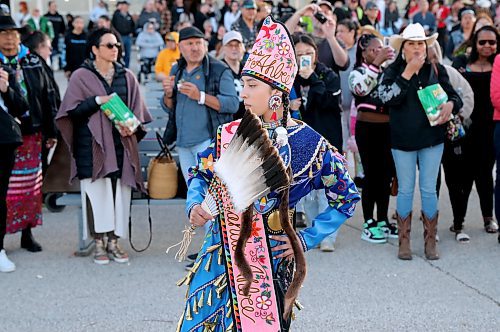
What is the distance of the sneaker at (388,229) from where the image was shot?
7.38m

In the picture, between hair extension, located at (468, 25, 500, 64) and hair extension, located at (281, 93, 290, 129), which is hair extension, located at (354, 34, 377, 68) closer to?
hair extension, located at (468, 25, 500, 64)

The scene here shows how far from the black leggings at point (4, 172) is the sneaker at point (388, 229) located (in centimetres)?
330

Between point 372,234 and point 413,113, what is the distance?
1350mm

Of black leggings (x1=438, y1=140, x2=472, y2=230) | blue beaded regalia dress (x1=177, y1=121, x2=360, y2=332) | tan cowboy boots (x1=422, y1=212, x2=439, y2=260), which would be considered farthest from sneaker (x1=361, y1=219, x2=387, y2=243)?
blue beaded regalia dress (x1=177, y1=121, x2=360, y2=332)

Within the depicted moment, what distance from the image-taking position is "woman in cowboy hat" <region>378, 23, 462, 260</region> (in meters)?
6.40

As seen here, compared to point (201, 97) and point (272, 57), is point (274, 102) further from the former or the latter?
point (201, 97)

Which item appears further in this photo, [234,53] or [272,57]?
[234,53]

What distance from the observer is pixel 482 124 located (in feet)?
24.3

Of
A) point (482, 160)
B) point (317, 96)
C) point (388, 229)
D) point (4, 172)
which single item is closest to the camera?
point (4, 172)

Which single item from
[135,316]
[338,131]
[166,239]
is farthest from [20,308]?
[338,131]

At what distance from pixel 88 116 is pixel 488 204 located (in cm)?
381

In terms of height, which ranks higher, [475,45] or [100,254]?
[475,45]

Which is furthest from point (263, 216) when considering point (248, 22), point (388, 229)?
point (248, 22)

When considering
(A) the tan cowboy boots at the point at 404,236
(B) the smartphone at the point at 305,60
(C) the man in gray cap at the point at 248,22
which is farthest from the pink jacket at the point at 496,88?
(C) the man in gray cap at the point at 248,22
